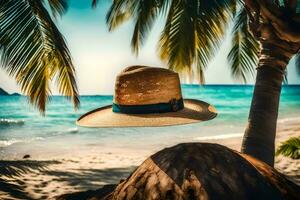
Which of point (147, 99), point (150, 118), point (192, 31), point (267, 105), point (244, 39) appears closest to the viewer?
point (150, 118)

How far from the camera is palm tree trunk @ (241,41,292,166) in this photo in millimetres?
5059

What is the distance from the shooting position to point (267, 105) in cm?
505

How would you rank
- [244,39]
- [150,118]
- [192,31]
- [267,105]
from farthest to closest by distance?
[244,39] < [192,31] < [267,105] < [150,118]

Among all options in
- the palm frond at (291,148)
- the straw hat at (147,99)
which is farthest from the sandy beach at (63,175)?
the straw hat at (147,99)

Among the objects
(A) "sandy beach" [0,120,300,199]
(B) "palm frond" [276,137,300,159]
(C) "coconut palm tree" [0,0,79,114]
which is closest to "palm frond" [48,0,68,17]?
(C) "coconut palm tree" [0,0,79,114]

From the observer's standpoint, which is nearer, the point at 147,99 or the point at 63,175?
the point at 147,99

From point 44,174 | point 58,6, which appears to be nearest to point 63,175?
point 44,174

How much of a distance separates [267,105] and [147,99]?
2645 mm

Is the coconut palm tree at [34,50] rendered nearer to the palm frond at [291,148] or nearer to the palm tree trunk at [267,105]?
the palm tree trunk at [267,105]

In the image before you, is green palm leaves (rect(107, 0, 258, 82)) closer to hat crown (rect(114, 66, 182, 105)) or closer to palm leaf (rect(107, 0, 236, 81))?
palm leaf (rect(107, 0, 236, 81))

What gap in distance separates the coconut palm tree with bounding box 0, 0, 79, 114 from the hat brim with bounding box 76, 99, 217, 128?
2.98 m

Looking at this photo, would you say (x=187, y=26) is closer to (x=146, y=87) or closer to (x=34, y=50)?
(x=34, y=50)

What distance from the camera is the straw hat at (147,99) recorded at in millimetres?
2846

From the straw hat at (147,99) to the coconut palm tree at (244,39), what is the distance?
2326mm
